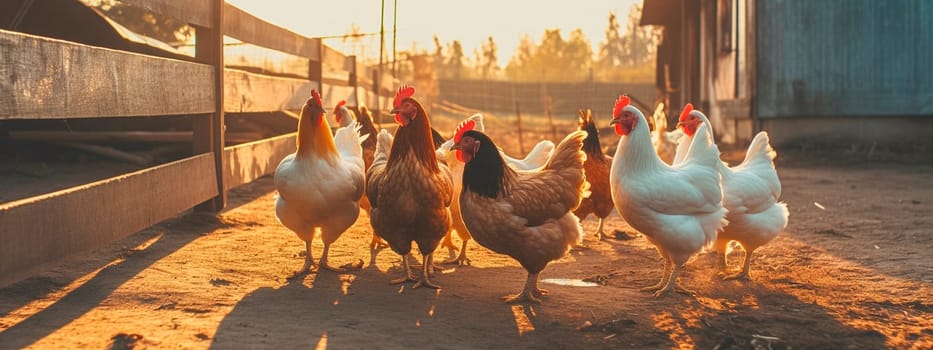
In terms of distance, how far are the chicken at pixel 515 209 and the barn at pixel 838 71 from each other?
371 inches

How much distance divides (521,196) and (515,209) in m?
0.09

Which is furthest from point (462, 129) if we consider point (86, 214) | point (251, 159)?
point (251, 159)

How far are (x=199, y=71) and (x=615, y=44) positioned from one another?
107m

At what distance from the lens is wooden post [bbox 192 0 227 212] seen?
243 inches

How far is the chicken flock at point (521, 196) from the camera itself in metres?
4.49

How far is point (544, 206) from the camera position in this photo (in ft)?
14.9

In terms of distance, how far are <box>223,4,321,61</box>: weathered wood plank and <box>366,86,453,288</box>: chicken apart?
7.59 ft

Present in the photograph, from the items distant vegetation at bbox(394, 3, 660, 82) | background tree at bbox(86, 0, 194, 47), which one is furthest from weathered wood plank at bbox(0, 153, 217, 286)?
distant vegetation at bbox(394, 3, 660, 82)

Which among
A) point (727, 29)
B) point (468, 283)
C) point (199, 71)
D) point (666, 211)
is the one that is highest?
point (727, 29)

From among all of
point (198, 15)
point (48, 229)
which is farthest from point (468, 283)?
point (198, 15)

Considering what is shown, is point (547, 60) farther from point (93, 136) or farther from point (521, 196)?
point (521, 196)

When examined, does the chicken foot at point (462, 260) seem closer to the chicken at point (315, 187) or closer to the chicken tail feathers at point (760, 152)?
the chicken at point (315, 187)

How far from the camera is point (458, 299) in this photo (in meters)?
4.44

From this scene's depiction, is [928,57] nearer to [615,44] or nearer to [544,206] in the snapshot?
[544,206]
